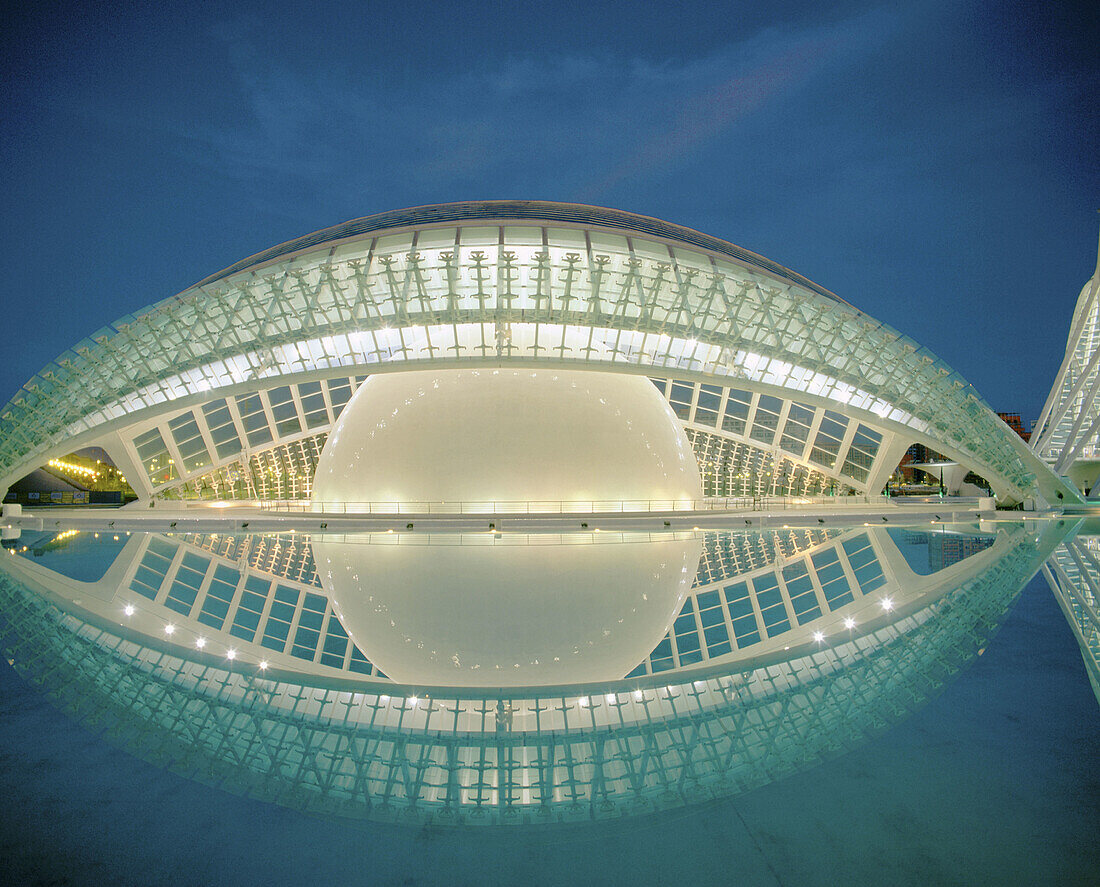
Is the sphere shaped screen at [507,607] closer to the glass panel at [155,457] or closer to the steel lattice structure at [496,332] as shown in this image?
the steel lattice structure at [496,332]

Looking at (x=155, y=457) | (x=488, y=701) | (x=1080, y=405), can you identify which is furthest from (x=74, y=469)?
(x=1080, y=405)

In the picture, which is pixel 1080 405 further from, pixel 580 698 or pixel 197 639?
pixel 197 639

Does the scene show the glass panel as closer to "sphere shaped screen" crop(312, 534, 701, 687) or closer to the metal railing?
the metal railing

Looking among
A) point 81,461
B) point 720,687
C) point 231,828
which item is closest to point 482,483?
point 720,687

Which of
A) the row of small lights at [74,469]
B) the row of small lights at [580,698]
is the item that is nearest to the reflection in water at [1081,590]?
the row of small lights at [580,698]

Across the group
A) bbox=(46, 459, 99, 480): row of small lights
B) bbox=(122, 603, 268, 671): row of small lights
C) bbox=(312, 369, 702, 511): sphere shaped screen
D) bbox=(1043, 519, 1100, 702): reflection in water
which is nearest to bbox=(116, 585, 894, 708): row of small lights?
bbox=(122, 603, 268, 671): row of small lights

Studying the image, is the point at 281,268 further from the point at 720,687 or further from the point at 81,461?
the point at 81,461
